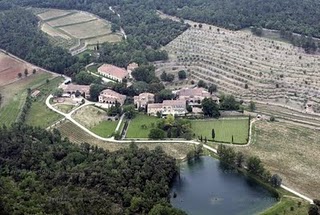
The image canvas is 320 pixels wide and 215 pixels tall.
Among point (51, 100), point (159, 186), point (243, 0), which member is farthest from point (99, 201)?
point (243, 0)

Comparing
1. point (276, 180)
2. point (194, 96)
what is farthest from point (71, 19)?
point (276, 180)

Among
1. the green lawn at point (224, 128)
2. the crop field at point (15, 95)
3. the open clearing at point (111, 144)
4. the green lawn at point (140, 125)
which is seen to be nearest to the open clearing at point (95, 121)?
the open clearing at point (111, 144)

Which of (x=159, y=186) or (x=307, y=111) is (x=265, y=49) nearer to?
(x=307, y=111)

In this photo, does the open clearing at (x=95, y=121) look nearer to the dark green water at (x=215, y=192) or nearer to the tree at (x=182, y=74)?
the dark green water at (x=215, y=192)

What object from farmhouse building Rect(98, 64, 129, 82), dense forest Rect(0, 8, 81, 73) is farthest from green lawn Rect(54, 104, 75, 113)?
dense forest Rect(0, 8, 81, 73)

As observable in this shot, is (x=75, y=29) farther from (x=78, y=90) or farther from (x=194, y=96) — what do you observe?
(x=194, y=96)

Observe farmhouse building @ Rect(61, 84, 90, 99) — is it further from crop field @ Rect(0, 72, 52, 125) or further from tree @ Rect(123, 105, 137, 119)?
tree @ Rect(123, 105, 137, 119)
